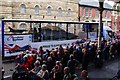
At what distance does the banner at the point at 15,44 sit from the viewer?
19.2 m

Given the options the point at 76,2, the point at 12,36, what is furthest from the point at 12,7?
the point at 12,36

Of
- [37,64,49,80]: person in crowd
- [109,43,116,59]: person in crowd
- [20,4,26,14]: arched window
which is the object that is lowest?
[37,64,49,80]: person in crowd

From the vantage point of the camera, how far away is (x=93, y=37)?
29734 millimetres

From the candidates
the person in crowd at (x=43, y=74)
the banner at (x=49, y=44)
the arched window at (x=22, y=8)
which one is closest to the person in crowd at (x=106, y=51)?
the banner at (x=49, y=44)

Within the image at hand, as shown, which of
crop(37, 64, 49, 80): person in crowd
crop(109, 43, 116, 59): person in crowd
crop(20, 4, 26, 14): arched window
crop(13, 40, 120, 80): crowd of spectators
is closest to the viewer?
crop(37, 64, 49, 80): person in crowd

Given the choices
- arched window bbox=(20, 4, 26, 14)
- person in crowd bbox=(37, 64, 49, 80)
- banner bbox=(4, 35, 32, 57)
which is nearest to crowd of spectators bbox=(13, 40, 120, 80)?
person in crowd bbox=(37, 64, 49, 80)

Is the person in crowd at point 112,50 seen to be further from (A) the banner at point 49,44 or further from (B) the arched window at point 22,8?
(B) the arched window at point 22,8

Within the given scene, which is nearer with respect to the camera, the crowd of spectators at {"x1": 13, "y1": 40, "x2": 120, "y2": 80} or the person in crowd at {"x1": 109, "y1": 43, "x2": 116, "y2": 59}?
the crowd of spectators at {"x1": 13, "y1": 40, "x2": 120, "y2": 80}

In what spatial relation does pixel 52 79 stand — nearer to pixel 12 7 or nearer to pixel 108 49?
pixel 108 49

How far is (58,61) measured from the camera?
37.0ft

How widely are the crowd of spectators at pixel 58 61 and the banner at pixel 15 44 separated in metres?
4.19

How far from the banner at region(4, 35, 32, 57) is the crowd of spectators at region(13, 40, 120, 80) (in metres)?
4.19

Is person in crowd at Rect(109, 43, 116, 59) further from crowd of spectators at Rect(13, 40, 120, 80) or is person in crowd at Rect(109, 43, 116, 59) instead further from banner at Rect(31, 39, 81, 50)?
banner at Rect(31, 39, 81, 50)

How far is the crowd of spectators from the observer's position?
10.0 m
